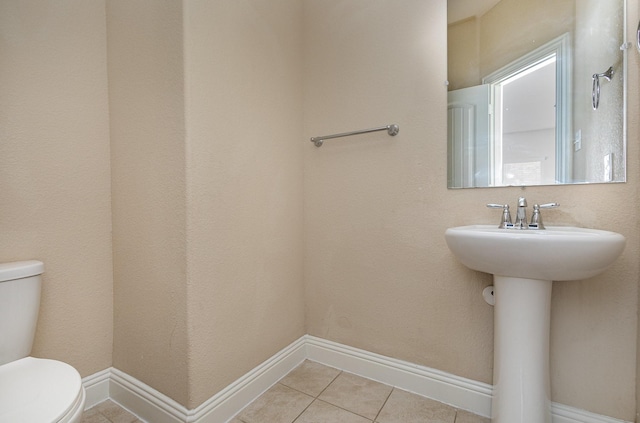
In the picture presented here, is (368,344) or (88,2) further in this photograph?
(368,344)

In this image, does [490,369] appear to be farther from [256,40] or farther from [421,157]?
[256,40]

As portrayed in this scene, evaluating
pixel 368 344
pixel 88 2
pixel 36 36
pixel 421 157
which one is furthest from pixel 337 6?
pixel 368 344

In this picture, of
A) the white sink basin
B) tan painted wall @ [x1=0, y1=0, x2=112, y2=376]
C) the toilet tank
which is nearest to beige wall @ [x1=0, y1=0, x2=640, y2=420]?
tan painted wall @ [x1=0, y1=0, x2=112, y2=376]

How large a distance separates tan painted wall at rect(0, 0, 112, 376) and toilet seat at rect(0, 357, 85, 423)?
360 millimetres

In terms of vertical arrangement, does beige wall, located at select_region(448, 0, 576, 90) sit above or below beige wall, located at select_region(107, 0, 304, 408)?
above

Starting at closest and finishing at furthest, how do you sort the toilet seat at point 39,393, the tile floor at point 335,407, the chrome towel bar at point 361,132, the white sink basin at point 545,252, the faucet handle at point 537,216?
the toilet seat at point 39,393 → the white sink basin at point 545,252 → the faucet handle at point 537,216 → the tile floor at point 335,407 → the chrome towel bar at point 361,132

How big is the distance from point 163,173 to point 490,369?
1.55 metres

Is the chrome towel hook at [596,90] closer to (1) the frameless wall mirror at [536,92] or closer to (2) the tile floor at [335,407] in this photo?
(1) the frameless wall mirror at [536,92]

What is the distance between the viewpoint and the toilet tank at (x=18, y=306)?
0.98 metres

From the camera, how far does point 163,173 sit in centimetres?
117

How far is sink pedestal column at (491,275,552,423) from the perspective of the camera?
40.1 inches

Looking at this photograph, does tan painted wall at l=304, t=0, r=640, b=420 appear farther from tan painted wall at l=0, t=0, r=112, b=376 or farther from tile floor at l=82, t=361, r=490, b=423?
tan painted wall at l=0, t=0, r=112, b=376

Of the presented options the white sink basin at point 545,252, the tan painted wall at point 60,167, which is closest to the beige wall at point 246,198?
the tan painted wall at point 60,167

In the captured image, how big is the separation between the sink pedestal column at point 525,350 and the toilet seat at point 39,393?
4.28 ft
